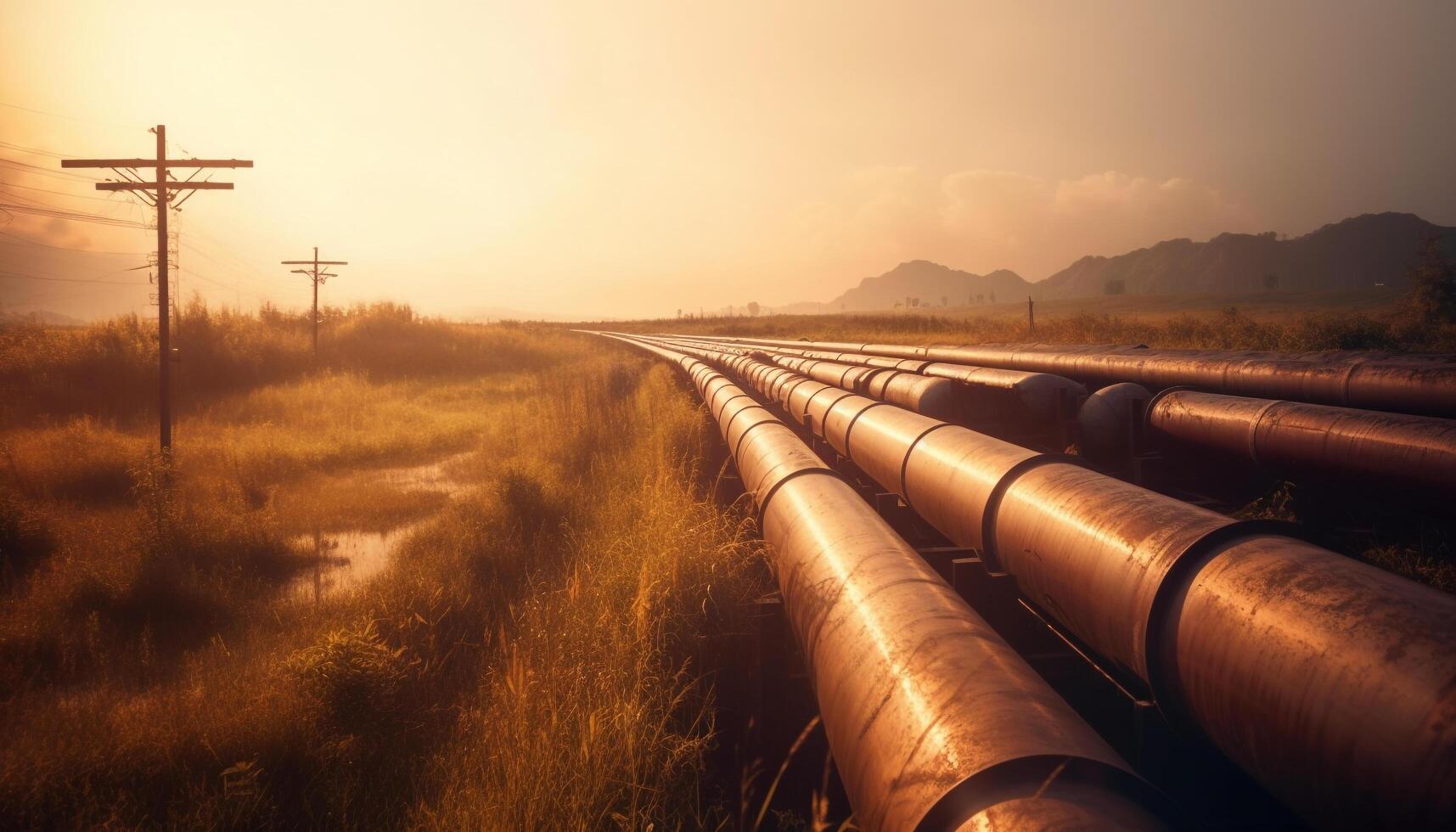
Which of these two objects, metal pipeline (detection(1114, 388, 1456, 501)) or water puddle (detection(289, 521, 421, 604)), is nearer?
metal pipeline (detection(1114, 388, 1456, 501))

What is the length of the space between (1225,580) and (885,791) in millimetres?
1500

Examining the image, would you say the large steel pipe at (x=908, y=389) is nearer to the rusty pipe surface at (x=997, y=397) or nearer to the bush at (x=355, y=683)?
the rusty pipe surface at (x=997, y=397)

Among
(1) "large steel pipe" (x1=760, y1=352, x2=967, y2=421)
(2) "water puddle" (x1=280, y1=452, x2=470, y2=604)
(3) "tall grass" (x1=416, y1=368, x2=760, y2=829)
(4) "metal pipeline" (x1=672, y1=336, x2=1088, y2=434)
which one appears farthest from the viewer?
(1) "large steel pipe" (x1=760, y1=352, x2=967, y2=421)

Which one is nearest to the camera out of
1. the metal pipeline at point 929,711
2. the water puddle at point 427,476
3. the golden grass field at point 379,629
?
the metal pipeline at point 929,711

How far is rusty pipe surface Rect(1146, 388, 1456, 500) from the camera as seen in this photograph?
4250mm

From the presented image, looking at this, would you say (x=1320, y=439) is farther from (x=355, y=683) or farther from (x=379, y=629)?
(x=379, y=629)

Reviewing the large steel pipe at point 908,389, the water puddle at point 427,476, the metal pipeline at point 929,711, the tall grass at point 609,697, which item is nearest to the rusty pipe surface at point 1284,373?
the large steel pipe at point 908,389

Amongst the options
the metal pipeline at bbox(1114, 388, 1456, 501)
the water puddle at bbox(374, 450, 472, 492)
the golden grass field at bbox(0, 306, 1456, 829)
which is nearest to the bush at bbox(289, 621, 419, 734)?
the golden grass field at bbox(0, 306, 1456, 829)

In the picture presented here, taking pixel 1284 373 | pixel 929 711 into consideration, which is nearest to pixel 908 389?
pixel 1284 373

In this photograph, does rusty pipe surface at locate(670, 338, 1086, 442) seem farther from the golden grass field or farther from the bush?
the bush

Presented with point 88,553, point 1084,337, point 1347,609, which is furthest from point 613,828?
point 1084,337

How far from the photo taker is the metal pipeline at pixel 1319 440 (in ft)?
14.0

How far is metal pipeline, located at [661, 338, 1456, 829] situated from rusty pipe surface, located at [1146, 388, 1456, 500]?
2409mm

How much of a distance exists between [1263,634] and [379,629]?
5980mm
